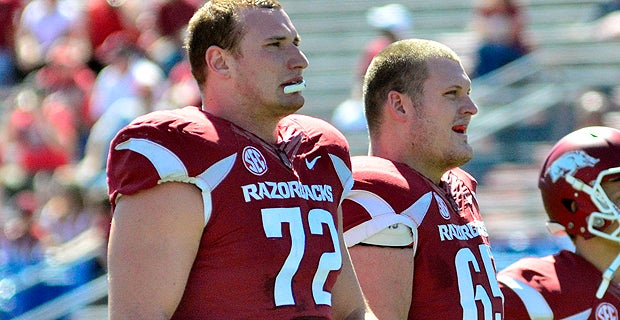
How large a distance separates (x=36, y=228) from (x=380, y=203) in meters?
6.18

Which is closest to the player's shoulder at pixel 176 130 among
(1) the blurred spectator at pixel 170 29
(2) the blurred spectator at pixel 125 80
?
(2) the blurred spectator at pixel 125 80

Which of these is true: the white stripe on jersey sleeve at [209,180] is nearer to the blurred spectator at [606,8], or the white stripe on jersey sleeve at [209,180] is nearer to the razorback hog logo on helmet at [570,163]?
Answer: the razorback hog logo on helmet at [570,163]

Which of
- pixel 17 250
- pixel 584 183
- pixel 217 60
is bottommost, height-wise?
pixel 17 250

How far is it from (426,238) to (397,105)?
1.66 ft

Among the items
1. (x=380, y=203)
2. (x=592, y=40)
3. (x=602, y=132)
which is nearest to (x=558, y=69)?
(x=592, y=40)

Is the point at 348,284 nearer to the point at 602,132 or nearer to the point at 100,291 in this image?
the point at 602,132

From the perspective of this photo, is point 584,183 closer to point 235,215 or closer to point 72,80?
point 235,215

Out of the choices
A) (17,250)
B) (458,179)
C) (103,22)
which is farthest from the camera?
(103,22)

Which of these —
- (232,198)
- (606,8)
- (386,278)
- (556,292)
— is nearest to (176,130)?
(232,198)

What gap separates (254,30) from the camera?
360 cm

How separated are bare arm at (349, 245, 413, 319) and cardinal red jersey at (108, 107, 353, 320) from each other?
0.37 metres

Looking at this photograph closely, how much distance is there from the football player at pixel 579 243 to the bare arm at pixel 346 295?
0.97 metres

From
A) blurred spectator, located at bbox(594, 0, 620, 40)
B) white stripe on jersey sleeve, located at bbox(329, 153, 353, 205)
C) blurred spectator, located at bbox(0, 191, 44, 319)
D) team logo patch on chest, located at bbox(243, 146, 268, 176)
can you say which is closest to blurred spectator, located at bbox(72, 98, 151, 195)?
blurred spectator, located at bbox(0, 191, 44, 319)

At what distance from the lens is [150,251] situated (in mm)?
3279
